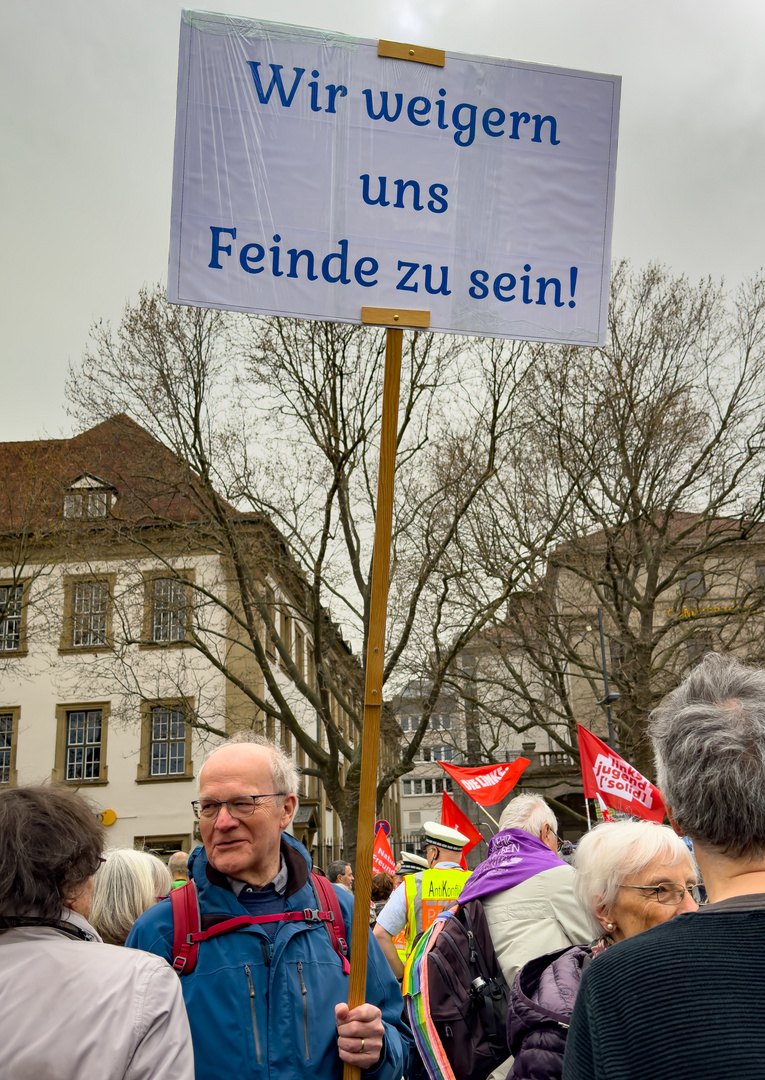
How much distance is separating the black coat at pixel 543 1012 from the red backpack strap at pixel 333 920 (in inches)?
24.5

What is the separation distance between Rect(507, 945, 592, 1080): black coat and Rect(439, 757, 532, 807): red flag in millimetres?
11419

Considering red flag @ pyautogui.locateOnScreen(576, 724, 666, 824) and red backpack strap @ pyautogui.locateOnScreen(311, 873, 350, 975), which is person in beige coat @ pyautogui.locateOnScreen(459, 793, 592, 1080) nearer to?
red backpack strap @ pyautogui.locateOnScreen(311, 873, 350, 975)

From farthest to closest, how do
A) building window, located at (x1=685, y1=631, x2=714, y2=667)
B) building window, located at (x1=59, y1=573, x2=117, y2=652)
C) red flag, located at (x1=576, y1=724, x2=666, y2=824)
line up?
building window, located at (x1=685, y1=631, x2=714, y2=667)
building window, located at (x1=59, y1=573, x2=117, y2=652)
red flag, located at (x1=576, y1=724, x2=666, y2=824)

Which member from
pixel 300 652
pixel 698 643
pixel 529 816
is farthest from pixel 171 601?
pixel 529 816

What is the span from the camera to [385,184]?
A: 3385 mm

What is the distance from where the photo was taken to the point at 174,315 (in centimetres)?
1980

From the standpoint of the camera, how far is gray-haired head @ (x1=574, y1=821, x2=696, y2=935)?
130 inches

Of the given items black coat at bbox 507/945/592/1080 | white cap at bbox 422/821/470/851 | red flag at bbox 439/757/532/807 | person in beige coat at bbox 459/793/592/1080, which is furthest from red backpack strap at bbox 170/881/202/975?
red flag at bbox 439/757/532/807

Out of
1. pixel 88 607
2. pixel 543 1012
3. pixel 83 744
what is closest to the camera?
pixel 543 1012

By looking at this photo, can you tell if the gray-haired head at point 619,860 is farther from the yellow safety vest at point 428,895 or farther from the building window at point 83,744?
the building window at point 83,744

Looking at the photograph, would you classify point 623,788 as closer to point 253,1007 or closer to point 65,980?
point 253,1007

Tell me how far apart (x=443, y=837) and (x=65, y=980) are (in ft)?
17.2

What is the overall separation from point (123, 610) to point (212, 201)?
18.5 metres

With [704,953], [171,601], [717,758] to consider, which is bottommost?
[704,953]
